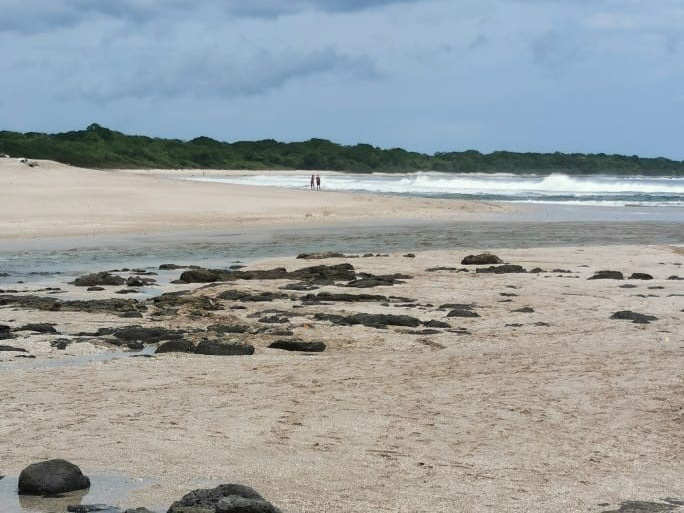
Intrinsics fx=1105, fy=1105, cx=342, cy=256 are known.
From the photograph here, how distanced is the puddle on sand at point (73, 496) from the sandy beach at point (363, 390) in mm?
23

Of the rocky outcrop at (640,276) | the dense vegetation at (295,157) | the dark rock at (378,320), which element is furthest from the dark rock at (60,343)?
the dense vegetation at (295,157)

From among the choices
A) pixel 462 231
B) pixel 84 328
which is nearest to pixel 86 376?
pixel 84 328

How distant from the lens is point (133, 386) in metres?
8.45

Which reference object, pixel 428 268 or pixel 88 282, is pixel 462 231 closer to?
pixel 428 268

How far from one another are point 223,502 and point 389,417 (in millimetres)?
2505

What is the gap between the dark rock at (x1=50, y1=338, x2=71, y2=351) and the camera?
10.3 meters

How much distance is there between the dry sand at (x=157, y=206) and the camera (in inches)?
1114

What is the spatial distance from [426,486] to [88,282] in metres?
10.3

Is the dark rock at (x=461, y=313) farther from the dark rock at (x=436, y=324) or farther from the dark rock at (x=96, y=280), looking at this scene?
the dark rock at (x=96, y=280)

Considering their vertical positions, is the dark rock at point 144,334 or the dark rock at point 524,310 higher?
the dark rock at point 524,310

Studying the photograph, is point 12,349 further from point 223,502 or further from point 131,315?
point 223,502

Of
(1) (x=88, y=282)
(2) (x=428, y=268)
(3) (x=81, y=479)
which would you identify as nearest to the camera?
(3) (x=81, y=479)

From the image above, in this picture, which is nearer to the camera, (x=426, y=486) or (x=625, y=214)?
(x=426, y=486)

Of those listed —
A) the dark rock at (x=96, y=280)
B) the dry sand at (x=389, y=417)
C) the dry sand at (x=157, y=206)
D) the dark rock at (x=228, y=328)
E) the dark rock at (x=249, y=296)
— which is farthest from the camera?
the dry sand at (x=157, y=206)
